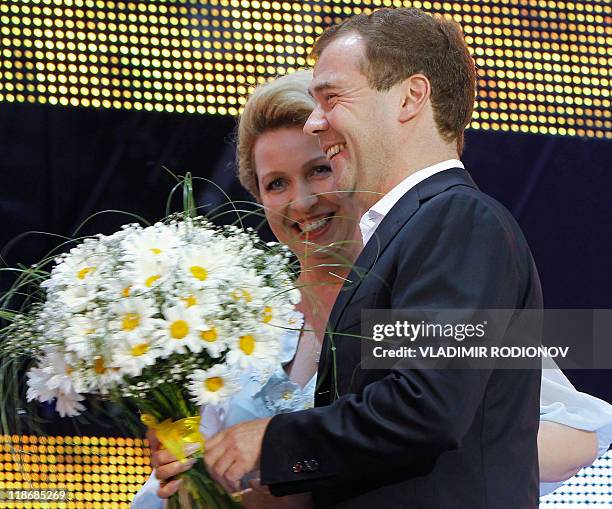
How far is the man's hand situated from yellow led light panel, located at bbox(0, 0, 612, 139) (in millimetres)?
1594

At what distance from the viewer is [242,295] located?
198 centimetres

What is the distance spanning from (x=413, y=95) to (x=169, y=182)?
1.24 metres

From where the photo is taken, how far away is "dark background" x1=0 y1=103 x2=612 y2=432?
3344 millimetres

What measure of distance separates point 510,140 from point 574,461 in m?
1.23

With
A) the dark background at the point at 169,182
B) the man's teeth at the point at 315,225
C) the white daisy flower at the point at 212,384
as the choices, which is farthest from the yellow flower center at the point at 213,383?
the dark background at the point at 169,182

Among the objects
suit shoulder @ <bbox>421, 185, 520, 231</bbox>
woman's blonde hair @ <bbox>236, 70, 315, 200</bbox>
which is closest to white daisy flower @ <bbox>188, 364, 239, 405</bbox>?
suit shoulder @ <bbox>421, 185, 520, 231</bbox>

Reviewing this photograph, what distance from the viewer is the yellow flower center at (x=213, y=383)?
1.96 meters

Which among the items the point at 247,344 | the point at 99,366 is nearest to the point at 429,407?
the point at 247,344

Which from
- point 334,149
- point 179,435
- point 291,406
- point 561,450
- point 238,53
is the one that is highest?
point 238,53

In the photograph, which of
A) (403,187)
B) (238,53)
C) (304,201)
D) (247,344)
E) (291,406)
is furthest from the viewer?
(238,53)

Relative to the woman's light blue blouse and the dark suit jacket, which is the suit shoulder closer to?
the dark suit jacket

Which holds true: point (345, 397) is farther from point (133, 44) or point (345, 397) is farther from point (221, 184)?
point (133, 44)

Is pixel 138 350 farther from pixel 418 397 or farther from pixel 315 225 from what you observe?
pixel 315 225

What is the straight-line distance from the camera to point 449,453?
1.99m
